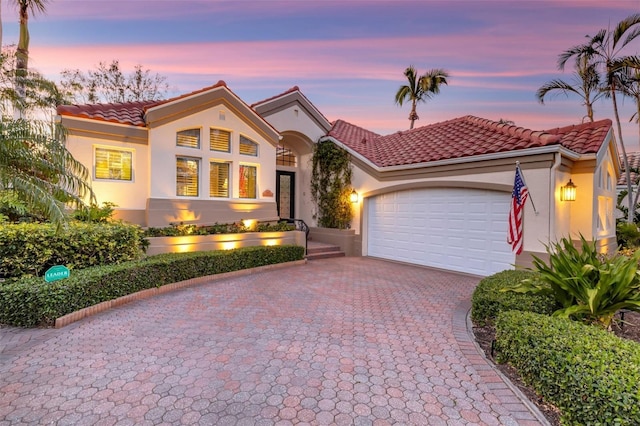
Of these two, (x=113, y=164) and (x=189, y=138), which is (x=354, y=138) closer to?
(x=189, y=138)

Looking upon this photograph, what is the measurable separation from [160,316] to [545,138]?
33.4ft

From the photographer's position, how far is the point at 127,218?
10.4 meters

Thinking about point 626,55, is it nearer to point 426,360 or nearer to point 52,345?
point 426,360

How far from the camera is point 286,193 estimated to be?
52.0 feet

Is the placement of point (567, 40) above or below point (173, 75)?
below

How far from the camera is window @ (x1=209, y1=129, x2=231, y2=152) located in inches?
455

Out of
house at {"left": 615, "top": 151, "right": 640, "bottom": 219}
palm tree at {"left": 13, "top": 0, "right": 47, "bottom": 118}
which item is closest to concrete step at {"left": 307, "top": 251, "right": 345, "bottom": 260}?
palm tree at {"left": 13, "top": 0, "right": 47, "bottom": 118}

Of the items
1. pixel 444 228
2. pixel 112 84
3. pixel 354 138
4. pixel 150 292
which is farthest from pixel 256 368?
pixel 112 84

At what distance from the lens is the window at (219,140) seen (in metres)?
11.5

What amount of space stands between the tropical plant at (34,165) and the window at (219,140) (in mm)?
5012

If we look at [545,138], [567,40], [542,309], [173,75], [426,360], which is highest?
[173,75]

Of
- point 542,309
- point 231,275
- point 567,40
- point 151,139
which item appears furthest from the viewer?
point 567,40

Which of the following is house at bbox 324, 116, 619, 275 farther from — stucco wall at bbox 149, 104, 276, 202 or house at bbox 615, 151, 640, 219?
stucco wall at bbox 149, 104, 276, 202

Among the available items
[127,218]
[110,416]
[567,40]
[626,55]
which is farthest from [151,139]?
[626,55]
